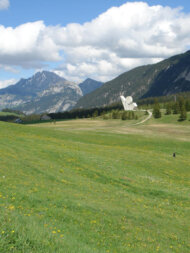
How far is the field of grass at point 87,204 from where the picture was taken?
33.1 feet

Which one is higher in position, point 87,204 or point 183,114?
point 183,114

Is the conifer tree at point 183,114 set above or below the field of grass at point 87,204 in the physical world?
above

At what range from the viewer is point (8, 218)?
10.0 m

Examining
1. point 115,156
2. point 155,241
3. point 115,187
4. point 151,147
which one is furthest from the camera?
point 151,147

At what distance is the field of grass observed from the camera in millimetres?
10086

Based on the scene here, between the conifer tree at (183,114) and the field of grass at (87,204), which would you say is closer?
the field of grass at (87,204)

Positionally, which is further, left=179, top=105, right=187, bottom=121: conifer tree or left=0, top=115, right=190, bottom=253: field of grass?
left=179, top=105, right=187, bottom=121: conifer tree

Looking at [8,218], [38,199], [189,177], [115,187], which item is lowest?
[189,177]

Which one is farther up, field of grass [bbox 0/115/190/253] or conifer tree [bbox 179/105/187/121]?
conifer tree [bbox 179/105/187/121]

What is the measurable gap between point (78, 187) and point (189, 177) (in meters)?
20.1

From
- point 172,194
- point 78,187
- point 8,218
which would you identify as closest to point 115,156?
point 172,194

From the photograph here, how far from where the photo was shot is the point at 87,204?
1662 centimetres

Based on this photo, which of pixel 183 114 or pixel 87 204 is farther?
pixel 183 114

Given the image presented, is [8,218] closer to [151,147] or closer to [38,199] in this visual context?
[38,199]
